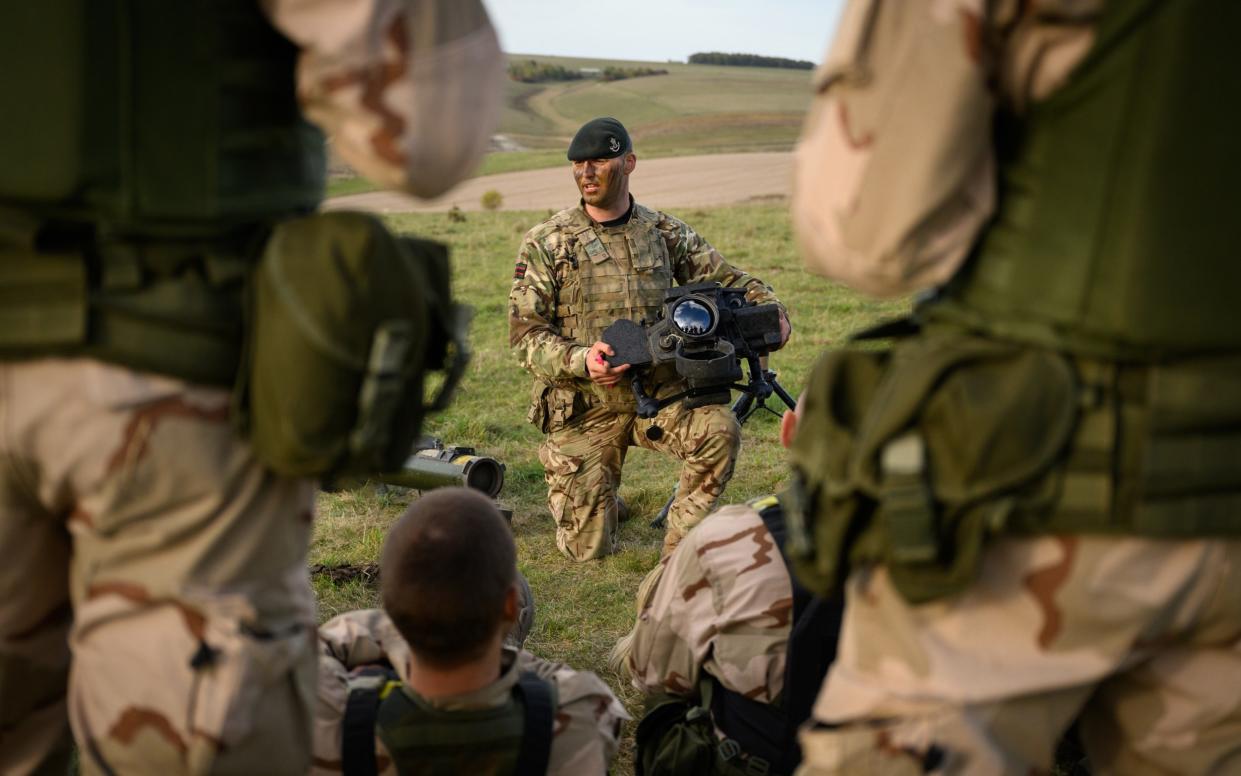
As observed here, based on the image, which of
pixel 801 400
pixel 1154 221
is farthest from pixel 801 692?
pixel 1154 221

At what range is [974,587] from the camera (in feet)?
6.14

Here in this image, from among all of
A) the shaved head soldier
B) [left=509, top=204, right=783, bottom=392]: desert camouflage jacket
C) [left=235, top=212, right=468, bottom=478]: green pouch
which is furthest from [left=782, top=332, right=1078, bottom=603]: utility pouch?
[left=509, top=204, right=783, bottom=392]: desert camouflage jacket

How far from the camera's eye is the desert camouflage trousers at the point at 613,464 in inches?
214

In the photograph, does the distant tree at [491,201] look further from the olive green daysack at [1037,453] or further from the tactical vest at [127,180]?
the olive green daysack at [1037,453]

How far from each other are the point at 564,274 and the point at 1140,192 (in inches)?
167

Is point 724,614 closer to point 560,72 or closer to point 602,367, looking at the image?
point 602,367

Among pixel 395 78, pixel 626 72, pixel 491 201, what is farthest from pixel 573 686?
pixel 626 72

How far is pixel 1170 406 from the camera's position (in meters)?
1.76

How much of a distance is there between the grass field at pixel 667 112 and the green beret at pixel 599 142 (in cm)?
3015

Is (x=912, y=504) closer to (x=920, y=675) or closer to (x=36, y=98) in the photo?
(x=920, y=675)

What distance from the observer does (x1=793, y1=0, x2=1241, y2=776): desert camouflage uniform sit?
5.73 feet

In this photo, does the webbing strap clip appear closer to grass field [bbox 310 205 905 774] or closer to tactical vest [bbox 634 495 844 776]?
tactical vest [bbox 634 495 844 776]

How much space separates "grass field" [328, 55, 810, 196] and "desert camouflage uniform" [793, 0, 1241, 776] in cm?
3414

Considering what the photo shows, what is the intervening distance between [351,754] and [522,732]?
1.17 ft
